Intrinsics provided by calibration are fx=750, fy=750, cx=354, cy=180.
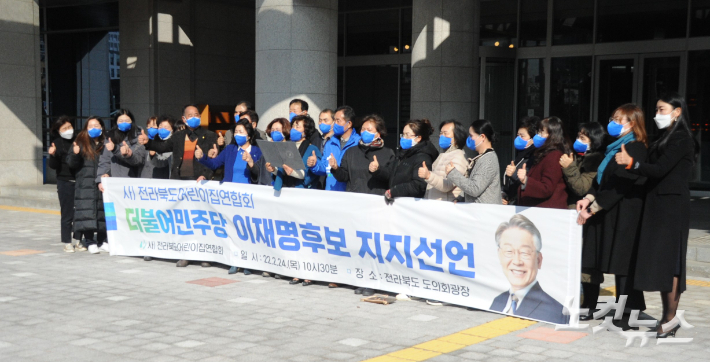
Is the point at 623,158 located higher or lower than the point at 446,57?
lower

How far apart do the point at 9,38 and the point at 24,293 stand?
37.1 feet

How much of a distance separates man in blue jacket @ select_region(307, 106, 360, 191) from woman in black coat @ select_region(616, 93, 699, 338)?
3103 millimetres

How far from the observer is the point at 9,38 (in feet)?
55.6

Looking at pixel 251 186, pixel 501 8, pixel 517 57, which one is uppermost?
pixel 501 8

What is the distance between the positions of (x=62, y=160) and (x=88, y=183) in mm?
557

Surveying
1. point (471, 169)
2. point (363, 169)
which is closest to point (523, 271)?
point (471, 169)

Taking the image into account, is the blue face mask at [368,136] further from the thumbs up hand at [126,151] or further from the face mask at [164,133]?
the thumbs up hand at [126,151]

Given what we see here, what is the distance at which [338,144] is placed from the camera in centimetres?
830

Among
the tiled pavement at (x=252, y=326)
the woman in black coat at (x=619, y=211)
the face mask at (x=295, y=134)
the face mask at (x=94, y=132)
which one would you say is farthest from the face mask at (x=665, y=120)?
the face mask at (x=94, y=132)

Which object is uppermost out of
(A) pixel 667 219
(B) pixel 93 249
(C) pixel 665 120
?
(C) pixel 665 120

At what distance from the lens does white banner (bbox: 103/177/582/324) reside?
→ 6332 millimetres

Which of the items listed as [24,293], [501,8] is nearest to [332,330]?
[24,293]

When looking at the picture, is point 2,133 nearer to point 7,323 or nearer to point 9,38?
point 9,38

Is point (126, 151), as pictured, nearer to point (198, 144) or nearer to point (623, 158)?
point (198, 144)
